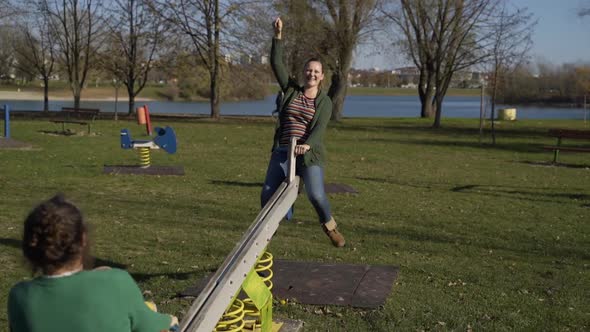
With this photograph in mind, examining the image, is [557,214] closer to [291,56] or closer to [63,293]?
[63,293]

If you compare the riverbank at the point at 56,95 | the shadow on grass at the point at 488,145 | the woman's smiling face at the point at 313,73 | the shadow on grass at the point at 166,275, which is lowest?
the shadow on grass at the point at 166,275

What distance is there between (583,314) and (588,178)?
11.5m

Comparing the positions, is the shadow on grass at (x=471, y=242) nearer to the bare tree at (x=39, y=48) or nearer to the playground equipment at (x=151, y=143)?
the playground equipment at (x=151, y=143)

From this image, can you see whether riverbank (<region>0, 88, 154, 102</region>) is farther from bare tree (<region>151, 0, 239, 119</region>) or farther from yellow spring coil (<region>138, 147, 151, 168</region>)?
yellow spring coil (<region>138, 147, 151, 168</region>)

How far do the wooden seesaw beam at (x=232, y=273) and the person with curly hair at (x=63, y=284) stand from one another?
2.36 feet

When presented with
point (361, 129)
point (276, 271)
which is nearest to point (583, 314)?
point (276, 271)

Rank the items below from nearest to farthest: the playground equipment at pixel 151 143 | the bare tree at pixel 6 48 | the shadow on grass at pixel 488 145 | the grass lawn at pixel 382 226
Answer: the grass lawn at pixel 382 226 < the playground equipment at pixel 151 143 < the shadow on grass at pixel 488 145 < the bare tree at pixel 6 48

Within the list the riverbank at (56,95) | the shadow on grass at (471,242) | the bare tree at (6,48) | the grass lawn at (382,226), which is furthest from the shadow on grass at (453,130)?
the riverbank at (56,95)

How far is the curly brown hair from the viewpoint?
272 cm

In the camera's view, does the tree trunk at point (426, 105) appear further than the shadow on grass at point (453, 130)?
Yes

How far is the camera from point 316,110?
6238mm

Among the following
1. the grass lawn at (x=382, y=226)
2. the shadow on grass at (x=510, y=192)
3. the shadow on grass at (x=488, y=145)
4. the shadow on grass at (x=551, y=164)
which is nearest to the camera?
the grass lawn at (x=382, y=226)

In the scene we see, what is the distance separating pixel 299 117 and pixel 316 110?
173 mm

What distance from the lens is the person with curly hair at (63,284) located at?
273 cm
